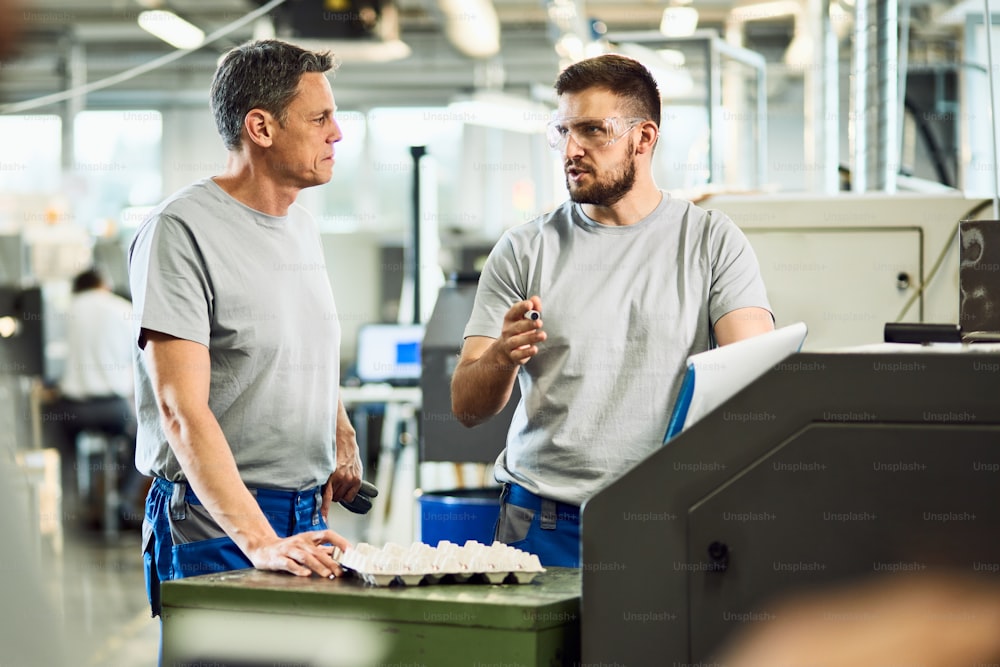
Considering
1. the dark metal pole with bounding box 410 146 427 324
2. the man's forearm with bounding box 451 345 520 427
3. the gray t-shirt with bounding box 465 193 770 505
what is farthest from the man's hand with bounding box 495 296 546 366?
the dark metal pole with bounding box 410 146 427 324

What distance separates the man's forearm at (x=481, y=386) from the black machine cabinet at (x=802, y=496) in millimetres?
566

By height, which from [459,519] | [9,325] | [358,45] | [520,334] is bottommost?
[459,519]

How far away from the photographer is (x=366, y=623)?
1.10 m

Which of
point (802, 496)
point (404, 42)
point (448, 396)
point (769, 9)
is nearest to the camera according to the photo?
point (802, 496)

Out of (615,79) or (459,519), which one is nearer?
(615,79)

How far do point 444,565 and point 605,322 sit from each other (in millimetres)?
646

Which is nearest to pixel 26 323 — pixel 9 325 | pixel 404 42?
pixel 9 325

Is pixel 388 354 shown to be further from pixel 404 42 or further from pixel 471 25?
pixel 404 42

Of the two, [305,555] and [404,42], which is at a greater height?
[404,42]

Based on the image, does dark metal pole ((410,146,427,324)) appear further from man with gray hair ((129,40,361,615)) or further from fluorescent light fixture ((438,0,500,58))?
man with gray hair ((129,40,361,615))

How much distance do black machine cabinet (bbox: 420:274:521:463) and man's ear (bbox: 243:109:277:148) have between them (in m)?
1.04

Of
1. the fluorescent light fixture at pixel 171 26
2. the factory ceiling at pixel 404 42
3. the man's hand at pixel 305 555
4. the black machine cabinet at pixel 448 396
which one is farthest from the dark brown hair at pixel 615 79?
the fluorescent light fixture at pixel 171 26

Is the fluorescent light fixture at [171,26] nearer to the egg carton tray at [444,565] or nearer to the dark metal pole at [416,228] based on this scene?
the dark metal pole at [416,228]

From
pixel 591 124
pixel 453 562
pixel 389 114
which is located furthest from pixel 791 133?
pixel 453 562
